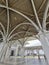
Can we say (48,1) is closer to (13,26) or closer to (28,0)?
(28,0)

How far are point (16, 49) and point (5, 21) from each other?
91.2ft

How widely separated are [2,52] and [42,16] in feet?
37.4

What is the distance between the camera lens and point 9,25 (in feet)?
76.0

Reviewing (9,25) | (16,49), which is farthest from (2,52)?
(16,49)

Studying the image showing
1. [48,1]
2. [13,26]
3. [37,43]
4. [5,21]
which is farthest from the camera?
[37,43]

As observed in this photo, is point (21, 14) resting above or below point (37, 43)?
below

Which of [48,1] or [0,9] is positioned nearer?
[48,1]

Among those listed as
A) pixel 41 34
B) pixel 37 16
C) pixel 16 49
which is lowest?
pixel 41 34

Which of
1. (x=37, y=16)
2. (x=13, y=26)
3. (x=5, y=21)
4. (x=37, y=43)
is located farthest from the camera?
(x=37, y=43)

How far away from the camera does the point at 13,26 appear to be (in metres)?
23.7

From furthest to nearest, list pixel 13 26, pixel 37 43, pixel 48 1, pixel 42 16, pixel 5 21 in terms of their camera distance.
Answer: pixel 37 43
pixel 13 26
pixel 5 21
pixel 42 16
pixel 48 1

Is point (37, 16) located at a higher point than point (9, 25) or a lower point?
lower

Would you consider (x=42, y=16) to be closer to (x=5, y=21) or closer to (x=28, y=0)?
(x=28, y=0)

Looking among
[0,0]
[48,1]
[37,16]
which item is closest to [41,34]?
[37,16]
